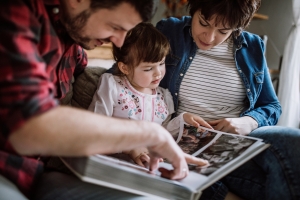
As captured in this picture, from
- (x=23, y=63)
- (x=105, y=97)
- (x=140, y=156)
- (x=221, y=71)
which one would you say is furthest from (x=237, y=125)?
(x=23, y=63)

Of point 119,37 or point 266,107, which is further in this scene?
point 266,107

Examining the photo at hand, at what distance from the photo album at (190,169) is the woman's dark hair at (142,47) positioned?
0.32 metres

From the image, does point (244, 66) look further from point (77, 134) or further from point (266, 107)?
point (77, 134)

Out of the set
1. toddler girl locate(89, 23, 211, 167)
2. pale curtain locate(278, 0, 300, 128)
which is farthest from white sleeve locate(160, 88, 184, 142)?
pale curtain locate(278, 0, 300, 128)

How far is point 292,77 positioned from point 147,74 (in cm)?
168

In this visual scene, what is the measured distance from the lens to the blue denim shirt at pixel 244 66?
50.1 inches

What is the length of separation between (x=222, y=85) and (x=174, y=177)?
0.60 metres

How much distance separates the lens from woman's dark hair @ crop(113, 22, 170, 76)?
1.15 meters

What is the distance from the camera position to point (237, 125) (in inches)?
44.3

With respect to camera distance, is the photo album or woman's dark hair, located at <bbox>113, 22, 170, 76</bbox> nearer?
the photo album

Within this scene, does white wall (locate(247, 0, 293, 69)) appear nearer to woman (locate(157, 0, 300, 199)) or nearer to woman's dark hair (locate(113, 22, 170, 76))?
woman (locate(157, 0, 300, 199))

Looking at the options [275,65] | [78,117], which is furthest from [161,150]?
[275,65]

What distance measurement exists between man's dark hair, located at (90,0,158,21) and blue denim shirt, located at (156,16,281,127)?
1.71 feet

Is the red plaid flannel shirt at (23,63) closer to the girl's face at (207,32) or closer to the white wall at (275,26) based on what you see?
the girl's face at (207,32)
